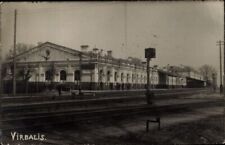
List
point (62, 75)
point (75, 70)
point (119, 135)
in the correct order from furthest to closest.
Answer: point (62, 75) < point (75, 70) < point (119, 135)

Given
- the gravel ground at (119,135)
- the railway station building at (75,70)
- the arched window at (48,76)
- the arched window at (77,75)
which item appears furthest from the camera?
the arched window at (77,75)

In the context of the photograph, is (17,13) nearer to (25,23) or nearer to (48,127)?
(25,23)

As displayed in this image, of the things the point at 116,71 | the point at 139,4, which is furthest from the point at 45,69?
the point at 139,4

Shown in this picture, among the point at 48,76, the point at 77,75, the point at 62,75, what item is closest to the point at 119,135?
the point at 77,75

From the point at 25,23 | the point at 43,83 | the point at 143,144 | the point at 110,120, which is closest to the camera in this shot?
the point at 25,23

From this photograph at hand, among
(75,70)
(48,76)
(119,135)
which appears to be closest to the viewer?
(119,135)

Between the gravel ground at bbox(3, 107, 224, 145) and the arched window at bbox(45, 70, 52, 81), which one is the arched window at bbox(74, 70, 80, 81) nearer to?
the arched window at bbox(45, 70, 52, 81)

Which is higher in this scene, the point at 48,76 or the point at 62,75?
the point at 62,75

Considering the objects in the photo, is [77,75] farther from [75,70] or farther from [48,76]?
[48,76]

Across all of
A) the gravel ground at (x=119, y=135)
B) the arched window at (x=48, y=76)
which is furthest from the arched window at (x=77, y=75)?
the gravel ground at (x=119, y=135)

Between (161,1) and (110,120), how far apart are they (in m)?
7.53

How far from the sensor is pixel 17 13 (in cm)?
606

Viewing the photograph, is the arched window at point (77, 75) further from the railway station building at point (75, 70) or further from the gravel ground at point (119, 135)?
the gravel ground at point (119, 135)

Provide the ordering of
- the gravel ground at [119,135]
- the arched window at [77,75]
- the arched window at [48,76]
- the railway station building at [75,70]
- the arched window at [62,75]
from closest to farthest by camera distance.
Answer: the gravel ground at [119,135] < the railway station building at [75,70] < the arched window at [48,76] < the arched window at [77,75] < the arched window at [62,75]
